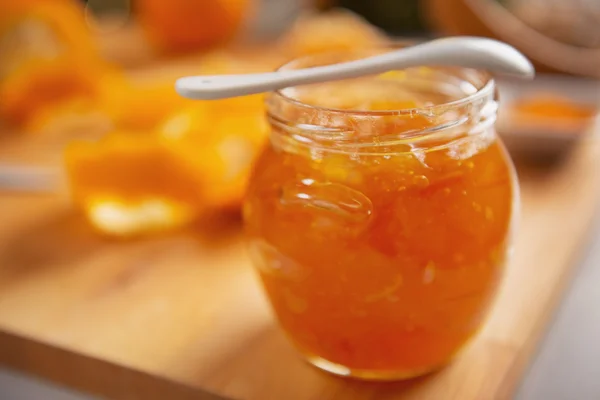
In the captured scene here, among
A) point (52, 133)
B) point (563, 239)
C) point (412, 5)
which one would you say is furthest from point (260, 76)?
point (412, 5)

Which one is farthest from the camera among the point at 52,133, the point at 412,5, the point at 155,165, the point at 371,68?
the point at 412,5

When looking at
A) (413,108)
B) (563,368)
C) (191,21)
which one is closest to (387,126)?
(413,108)

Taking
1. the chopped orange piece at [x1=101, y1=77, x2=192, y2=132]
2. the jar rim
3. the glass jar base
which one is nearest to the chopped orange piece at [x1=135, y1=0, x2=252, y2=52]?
the chopped orange piece at [x1=101, y1=77, x2=192, y2=132]

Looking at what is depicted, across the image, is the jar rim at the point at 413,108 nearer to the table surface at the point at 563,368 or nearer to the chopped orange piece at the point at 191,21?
the table surface at the point at 563,368

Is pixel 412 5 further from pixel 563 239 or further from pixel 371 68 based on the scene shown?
pixel 371 68

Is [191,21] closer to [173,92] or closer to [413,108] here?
[173,92]
